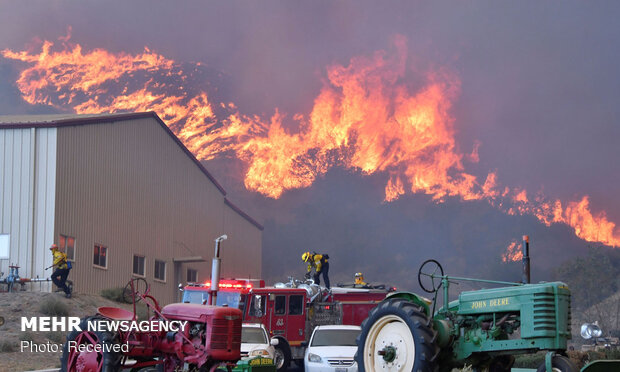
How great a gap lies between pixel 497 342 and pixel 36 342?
18.4 meters

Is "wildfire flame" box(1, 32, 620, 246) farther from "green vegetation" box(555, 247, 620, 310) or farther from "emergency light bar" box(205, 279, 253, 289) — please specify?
"emergency light bar" box(205, 279, 253, 289)

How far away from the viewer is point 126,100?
6116cm

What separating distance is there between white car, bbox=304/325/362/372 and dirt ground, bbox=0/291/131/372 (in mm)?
8054

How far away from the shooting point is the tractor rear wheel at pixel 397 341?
42.2ft

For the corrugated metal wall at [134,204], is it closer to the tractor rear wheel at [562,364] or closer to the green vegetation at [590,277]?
the green vegetation at [590,277]

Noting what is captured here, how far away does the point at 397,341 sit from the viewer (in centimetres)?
1352

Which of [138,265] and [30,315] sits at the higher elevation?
[138,265]

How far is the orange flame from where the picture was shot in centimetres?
6166

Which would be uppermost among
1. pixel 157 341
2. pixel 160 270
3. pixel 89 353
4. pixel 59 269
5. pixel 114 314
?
pixel 114 314

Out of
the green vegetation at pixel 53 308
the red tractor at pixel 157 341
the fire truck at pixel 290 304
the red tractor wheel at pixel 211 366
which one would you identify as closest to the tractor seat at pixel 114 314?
the red tractor at pixel 157 341

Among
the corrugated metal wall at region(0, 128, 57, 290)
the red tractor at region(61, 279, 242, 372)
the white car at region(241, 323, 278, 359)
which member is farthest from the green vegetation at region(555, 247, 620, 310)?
the red tractor at region(61, 279, 242, 372)

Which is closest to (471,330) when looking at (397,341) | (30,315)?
(397,341)

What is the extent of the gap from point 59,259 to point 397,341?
20.9m

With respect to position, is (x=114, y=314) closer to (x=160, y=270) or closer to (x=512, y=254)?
(x=160, y=270)
